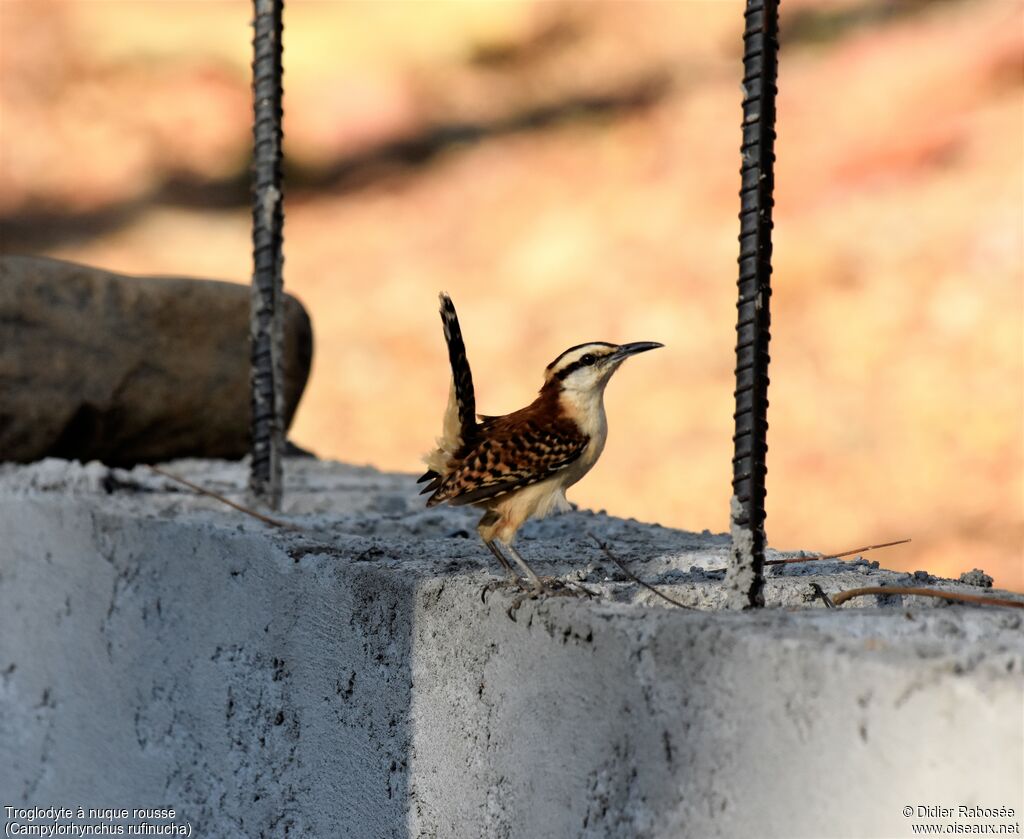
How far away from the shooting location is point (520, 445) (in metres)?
3.24

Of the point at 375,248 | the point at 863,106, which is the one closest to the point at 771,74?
the point at 863,106

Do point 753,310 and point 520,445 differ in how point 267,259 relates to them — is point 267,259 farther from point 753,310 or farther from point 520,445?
point 753,310

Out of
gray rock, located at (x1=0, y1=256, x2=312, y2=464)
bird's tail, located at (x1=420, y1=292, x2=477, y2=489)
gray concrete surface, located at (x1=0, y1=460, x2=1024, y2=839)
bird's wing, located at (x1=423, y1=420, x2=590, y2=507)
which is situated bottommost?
gray concrete surface, located at (x1=0, y1=460, x2=1024, y2=839)

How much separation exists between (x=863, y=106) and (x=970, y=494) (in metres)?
3.96

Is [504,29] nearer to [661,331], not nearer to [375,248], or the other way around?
[375,248]

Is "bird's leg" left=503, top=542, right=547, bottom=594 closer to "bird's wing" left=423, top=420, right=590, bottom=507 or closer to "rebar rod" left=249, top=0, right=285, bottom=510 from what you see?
"bird's wing" left=423, top=420, right=590, bottom=507

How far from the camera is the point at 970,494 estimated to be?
927 cm

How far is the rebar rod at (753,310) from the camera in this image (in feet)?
8.27

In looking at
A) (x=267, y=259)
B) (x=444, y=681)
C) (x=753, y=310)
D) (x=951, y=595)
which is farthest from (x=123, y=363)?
(x=951, y=595)

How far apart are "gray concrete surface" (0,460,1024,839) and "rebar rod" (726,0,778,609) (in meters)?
0.18

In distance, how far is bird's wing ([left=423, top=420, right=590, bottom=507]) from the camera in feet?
10.4

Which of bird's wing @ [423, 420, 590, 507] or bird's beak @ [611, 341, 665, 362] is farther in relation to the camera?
bird's beak @ [611, 341, 665, 362]

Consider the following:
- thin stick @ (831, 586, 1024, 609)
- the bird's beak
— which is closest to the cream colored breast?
the bird's beak

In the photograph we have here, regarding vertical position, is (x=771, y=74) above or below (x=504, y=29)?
below
